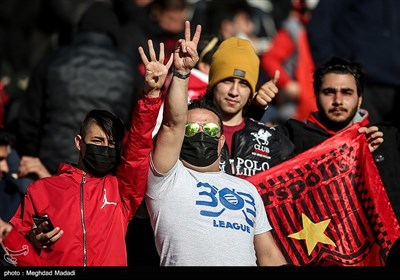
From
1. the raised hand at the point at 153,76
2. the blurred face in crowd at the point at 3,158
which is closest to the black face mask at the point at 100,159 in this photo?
the raised hand at the point at 153,76

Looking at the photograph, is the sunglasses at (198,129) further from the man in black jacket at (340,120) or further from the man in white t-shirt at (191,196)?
the man in black jacket at (340,120)

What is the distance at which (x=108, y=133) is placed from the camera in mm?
8461

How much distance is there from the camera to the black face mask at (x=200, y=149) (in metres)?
8.39

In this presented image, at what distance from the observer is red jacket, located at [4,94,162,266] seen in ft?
26.3

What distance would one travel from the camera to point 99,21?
1170 centimetres

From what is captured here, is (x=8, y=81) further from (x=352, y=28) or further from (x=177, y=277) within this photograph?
(x=177, y=277)

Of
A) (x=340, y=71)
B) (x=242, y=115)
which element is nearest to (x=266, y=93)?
(x=242, y=115)

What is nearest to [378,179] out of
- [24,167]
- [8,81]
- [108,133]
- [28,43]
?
[108,133]

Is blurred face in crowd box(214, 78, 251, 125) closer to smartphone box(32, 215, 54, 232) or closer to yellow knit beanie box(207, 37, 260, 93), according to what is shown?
yellow knit beanie box(207, 37, 260, 93)

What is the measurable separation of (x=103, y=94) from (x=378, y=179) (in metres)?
2.91

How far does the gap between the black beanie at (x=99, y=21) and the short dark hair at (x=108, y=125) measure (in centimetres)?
319

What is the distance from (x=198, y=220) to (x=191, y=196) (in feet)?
0.57

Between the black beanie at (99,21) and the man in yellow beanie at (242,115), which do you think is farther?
the black beanie at (99,21)

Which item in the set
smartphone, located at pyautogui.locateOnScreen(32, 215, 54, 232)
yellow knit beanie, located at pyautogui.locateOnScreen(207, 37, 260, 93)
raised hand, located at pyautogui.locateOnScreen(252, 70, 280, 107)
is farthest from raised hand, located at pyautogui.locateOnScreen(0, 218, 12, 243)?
raised hand, located at pyautogui.locateOnScreen(252, 70, 280, 107)
